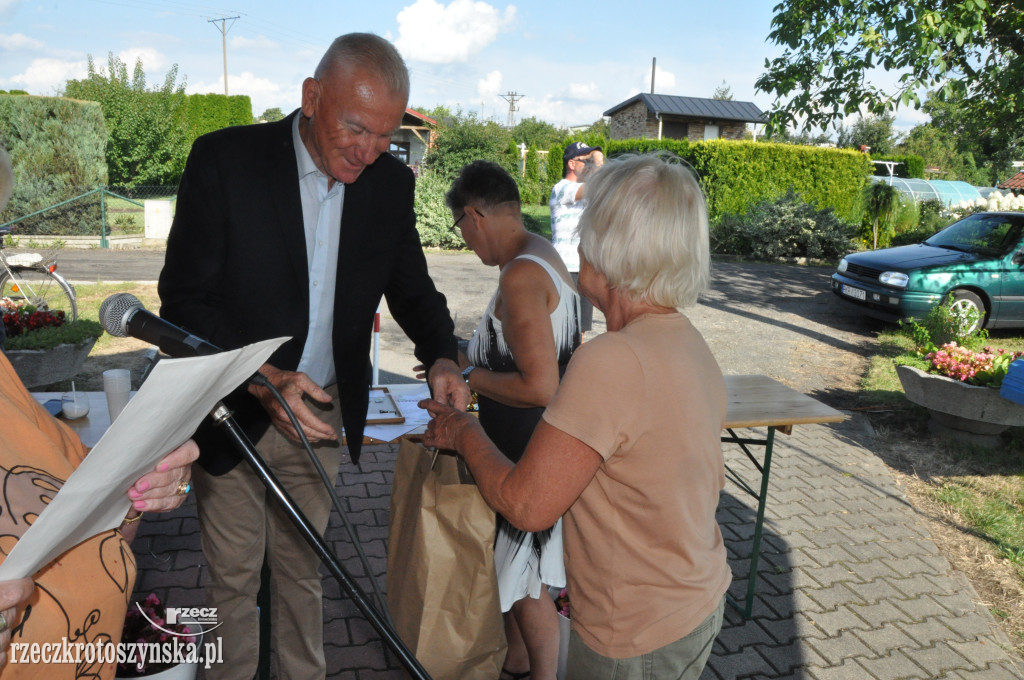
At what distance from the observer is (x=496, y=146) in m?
20.6

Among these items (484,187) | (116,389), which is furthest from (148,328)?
(116,389)

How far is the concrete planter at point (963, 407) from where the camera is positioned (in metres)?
5.93

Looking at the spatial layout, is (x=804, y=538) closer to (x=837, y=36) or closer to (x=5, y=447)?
(x=5, y=447)

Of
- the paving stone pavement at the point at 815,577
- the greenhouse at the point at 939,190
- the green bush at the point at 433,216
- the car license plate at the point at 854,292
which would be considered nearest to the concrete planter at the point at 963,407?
the paving stone pavement at the point at 815,577

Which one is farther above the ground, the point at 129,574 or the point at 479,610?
the point at 129,574

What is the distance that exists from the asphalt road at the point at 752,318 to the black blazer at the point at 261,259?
5.13 m

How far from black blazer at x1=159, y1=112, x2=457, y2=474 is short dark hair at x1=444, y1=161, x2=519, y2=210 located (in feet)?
1.16

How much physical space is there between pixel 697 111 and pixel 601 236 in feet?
119

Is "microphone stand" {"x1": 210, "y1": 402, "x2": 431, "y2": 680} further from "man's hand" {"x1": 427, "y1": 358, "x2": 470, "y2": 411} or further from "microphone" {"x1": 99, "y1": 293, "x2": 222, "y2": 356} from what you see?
"man's hand" {"x1": 427, "y1": 358, "x2": 470, "y2": 411}

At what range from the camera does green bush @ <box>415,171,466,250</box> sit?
18.0 m

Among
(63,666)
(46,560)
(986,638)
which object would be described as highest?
(46,560)

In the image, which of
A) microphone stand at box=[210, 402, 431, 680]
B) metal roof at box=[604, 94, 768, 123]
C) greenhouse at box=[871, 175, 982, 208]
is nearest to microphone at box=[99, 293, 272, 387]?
microphone stand at box=[210, 402, 431, 680]

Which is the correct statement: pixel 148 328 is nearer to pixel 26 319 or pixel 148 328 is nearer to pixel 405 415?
pixel 405 415

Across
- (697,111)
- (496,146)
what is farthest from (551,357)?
(697,111)
